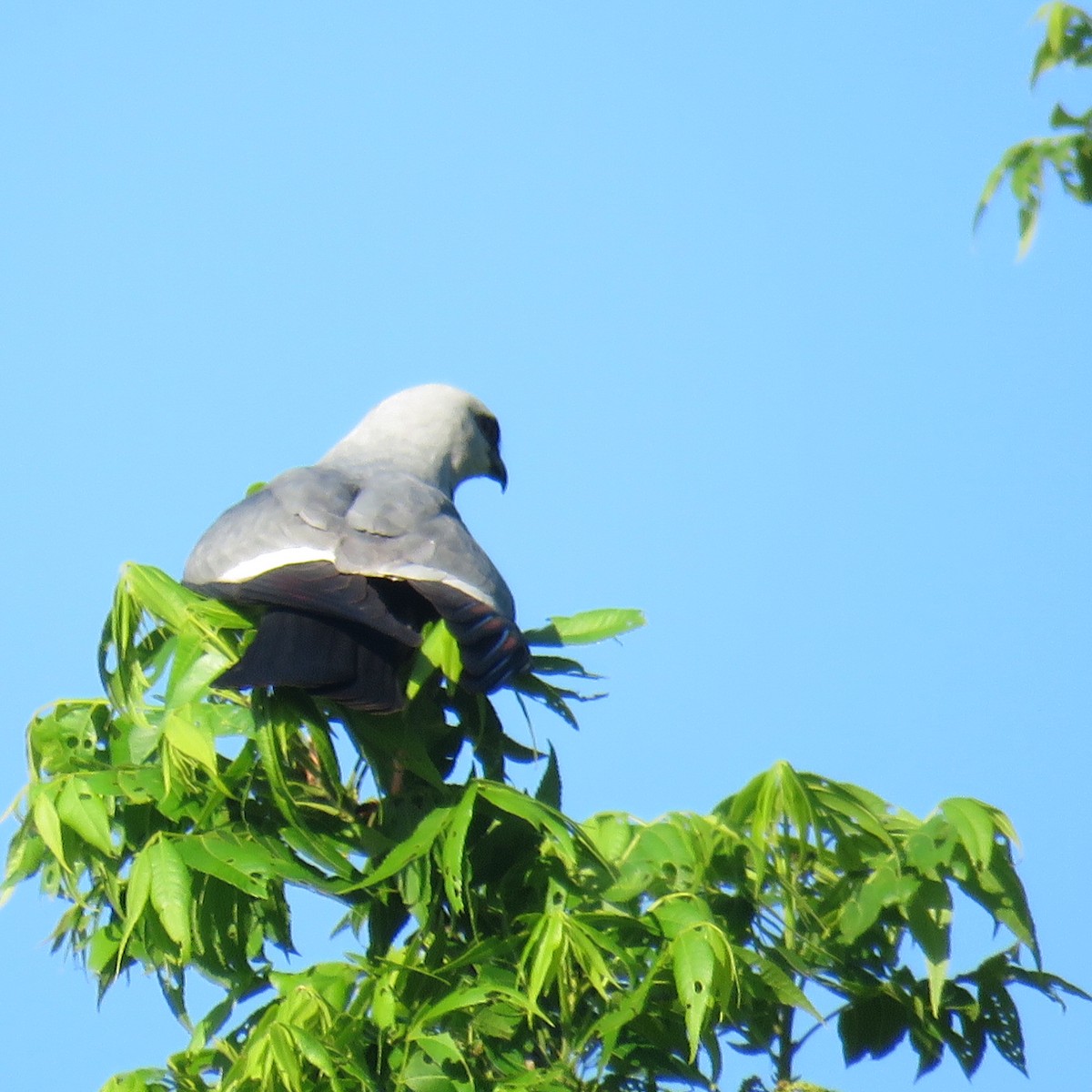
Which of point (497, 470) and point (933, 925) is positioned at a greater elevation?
point (497, 470)

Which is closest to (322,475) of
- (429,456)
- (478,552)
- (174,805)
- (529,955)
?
(478,552)

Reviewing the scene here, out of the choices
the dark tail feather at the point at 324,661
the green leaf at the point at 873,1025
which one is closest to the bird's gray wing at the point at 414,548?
the dark tail feather at the point at 324,661

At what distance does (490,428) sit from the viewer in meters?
4.89

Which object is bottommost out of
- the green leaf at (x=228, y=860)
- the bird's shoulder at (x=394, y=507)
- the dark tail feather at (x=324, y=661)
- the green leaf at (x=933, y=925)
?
the green leaf at (x=933, y=925)

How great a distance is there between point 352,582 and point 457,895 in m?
0.74

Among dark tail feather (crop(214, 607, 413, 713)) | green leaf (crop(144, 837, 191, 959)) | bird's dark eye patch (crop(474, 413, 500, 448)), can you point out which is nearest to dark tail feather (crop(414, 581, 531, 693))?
dark tail feather (crop(214, 607, 413, 713))

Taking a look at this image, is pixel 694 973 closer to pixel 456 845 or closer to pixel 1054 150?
pixel 456 845

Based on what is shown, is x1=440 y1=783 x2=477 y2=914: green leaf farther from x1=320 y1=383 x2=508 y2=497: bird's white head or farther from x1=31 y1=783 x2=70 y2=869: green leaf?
x1=320 y1=383 x2=508 y2=497: bird's white head

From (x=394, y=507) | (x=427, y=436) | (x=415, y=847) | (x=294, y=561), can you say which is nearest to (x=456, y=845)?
(x=415, y=847)

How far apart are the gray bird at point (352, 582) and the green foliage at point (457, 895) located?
7cm

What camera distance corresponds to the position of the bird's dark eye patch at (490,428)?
15.8 ft

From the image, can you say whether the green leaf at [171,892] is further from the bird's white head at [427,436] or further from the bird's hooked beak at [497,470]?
the bird's hooked beak at [497,470]

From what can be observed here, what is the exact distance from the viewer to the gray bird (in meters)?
2.85

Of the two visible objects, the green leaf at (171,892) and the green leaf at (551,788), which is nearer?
the green leaf at (171,892)
